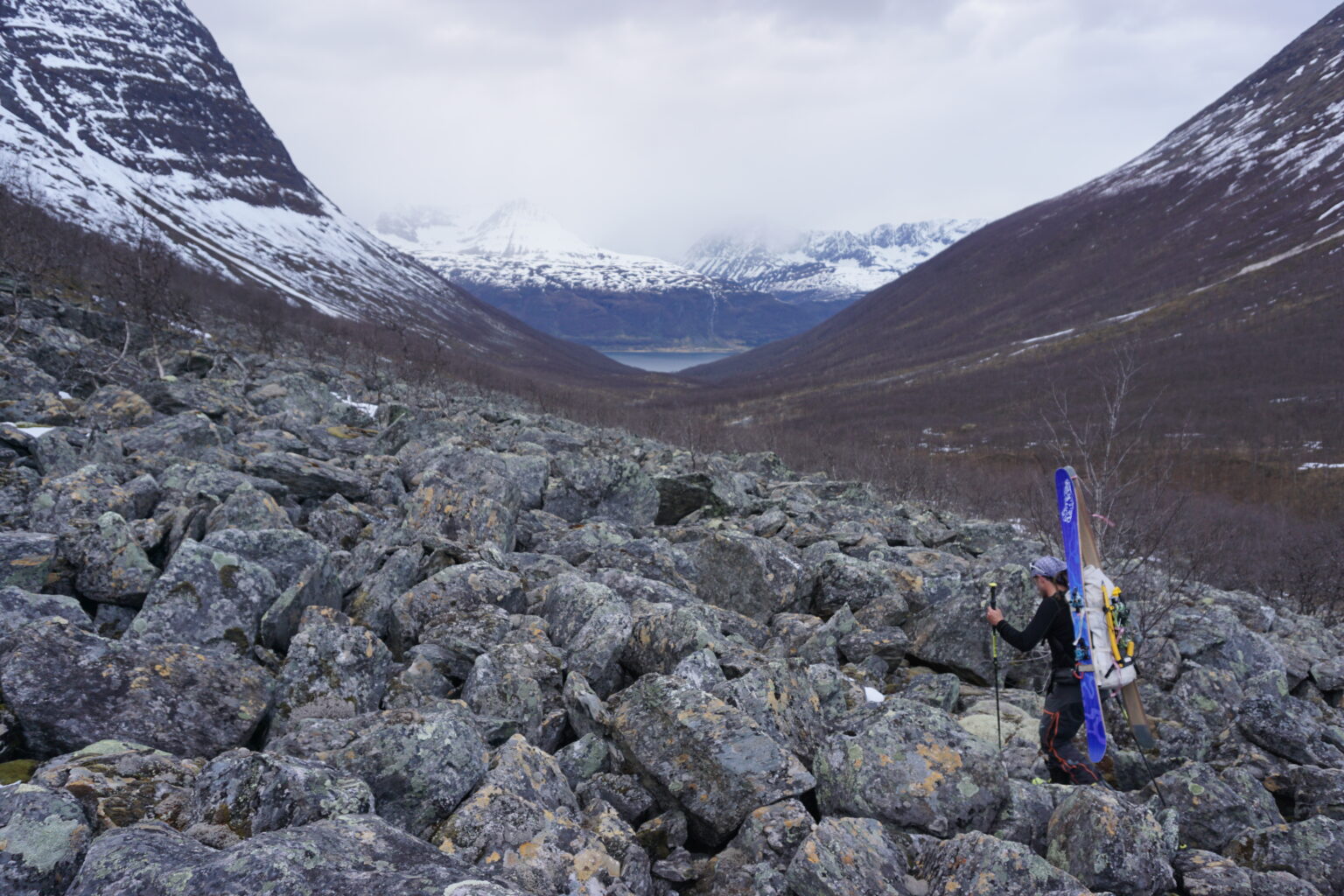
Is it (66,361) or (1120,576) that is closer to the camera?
(1120,576)


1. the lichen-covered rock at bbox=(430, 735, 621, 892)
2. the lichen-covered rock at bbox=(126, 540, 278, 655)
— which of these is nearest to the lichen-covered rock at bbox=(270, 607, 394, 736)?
the lichen-covered rock at bbox=(126, 540, 278, 655)

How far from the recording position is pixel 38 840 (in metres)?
3.22

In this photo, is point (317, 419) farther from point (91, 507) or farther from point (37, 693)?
point (37, 693)

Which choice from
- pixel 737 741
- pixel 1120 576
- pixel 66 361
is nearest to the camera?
pixel 737 741

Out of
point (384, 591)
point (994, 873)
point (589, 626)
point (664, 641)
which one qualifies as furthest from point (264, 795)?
point (994, 873)

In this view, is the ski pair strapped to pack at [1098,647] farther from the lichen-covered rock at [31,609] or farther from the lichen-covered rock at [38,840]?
the lichen-covered rock at [31,609]

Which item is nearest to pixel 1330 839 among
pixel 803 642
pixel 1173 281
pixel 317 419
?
pixel 803 642

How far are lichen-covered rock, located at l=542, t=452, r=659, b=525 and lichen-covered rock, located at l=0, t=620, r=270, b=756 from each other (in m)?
9.70

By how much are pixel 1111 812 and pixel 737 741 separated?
8.54ft

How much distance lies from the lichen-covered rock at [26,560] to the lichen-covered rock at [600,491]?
8.82 meters

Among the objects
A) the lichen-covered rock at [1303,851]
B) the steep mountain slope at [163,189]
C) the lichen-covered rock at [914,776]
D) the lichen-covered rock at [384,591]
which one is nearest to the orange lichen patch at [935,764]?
the lichen-covered rock at [914,776]

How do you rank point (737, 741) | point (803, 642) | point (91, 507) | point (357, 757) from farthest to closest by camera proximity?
1. point (803, 642)
2. point (91, 507)
3. point (737, 741)
4. point (357, 757)

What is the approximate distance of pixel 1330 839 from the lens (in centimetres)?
484

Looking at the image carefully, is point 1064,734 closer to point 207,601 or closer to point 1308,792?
point 1308,792
